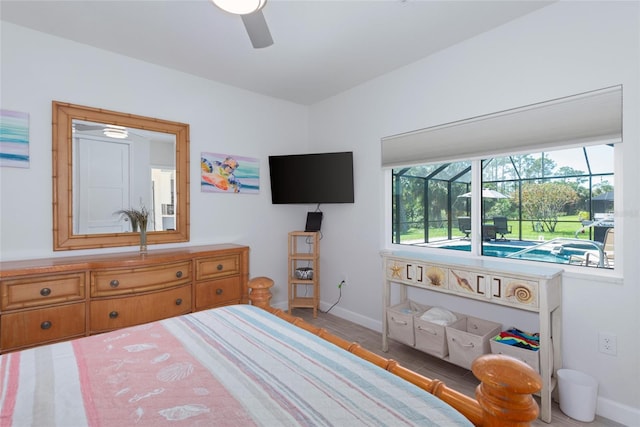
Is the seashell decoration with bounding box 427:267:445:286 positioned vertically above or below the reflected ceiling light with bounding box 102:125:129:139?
below

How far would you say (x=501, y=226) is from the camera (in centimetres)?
259

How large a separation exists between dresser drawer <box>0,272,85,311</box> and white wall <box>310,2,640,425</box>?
2.54 metres

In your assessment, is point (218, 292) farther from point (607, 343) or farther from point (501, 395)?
point (607, 343)

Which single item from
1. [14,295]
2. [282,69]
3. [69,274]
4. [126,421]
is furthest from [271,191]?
[126,421]

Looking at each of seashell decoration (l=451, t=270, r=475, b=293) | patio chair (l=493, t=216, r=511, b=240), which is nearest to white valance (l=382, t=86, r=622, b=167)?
patio chair (l=493, t=216, r=511, b=240)

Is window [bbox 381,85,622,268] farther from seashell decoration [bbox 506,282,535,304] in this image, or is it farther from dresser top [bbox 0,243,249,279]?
dresser top [bbox 0,243,249,279]

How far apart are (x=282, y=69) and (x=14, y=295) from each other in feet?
8.79

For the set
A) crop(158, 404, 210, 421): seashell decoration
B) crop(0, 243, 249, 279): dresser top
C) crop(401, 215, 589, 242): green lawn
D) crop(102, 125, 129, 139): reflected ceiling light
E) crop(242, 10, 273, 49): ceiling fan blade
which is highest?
crop(242, 10, 273, 49): ceiling fan blade

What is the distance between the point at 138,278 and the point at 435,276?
7.58 feet

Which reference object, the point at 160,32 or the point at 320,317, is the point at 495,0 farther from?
the point at 320,317

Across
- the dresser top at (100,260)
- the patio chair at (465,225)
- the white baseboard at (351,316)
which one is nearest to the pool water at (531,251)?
the patio chair at (465,225)

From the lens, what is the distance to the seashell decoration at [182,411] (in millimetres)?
860

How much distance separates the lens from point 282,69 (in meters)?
3.06

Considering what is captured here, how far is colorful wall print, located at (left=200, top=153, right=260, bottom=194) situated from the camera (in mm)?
3305
